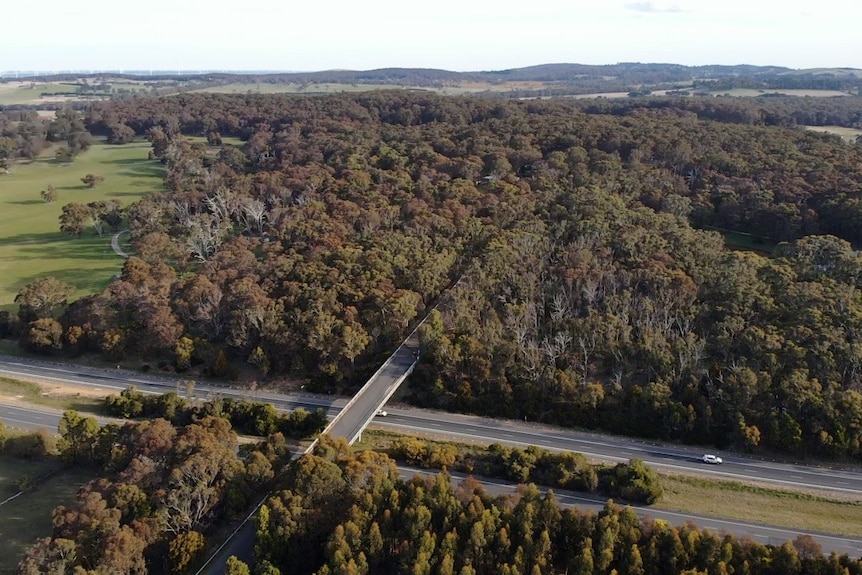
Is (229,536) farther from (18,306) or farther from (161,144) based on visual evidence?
(161,144)

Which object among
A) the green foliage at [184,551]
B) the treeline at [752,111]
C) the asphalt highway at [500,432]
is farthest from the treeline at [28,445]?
the treeline at [752,111]

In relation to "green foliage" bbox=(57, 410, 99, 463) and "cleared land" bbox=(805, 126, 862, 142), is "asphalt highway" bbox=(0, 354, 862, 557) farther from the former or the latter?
"cleared land" bbox=(805, 126, 862, 142)

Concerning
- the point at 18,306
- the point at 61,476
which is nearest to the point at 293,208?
the point at 18,306

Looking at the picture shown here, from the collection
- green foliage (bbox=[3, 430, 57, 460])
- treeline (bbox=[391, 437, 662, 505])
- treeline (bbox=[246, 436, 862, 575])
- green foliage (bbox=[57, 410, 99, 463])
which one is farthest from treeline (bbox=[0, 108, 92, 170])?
treeline (bbox=[246, 436, 862, 575])

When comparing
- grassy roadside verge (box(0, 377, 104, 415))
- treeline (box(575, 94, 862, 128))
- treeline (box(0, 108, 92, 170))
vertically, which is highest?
treeline (box(575, 94, 862, 128))

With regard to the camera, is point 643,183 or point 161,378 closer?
point 161,378

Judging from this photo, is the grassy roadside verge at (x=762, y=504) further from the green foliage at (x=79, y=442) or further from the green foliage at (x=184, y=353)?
the green foliage at (x=184, y=353)
